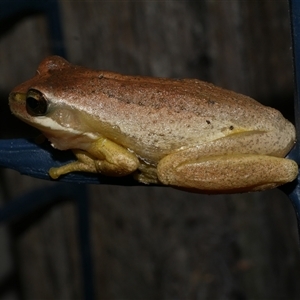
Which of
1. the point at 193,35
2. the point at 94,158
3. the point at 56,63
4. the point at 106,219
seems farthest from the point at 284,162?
the point at 106,219

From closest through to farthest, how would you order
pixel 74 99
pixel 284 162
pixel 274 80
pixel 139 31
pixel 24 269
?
1. pixel 284 162
2. pixel 74 99
3. pixel 139 31
4. pixel 274 80
5. pixel 24 269

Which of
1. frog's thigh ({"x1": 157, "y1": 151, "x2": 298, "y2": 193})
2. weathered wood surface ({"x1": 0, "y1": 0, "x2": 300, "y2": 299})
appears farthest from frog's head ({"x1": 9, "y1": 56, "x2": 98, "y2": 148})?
weathered wood surface ({"x1": 0, "y1": 0, "x2": 300, "y2": 299})

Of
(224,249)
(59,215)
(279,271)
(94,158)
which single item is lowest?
(279,271)

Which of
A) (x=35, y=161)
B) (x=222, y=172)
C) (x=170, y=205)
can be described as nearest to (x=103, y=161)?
(x=35, y=161)

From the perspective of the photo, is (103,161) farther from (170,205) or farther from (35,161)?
(170,205)

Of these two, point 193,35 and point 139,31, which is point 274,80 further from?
point 139,31

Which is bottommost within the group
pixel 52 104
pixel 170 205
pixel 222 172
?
pixel 170 205
